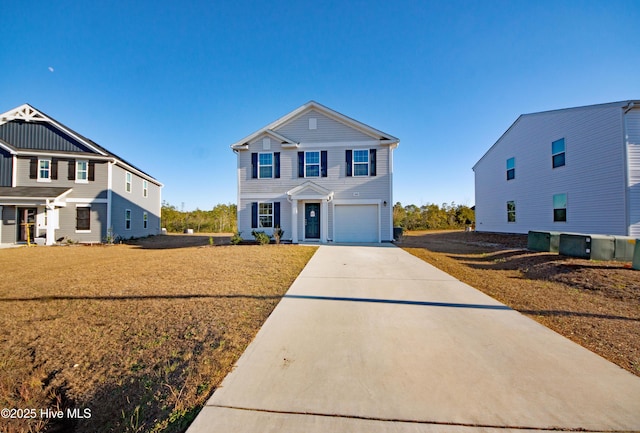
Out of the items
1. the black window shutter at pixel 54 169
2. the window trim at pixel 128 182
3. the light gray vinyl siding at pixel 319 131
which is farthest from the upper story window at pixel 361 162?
the black window shutter at pixel 54 169

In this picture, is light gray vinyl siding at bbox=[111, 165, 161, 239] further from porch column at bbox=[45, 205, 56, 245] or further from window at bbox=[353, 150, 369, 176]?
window at bbox=[353, 150, 369, 176]

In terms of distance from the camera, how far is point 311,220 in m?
15.0

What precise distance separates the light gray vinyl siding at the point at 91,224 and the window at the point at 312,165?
13132 mm

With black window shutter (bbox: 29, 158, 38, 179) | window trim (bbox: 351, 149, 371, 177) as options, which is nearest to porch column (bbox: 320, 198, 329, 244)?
window trim (bbox: 351, 149, 371, 177)

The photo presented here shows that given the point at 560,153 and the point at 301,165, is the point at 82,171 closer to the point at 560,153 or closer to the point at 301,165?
the point at 301,165

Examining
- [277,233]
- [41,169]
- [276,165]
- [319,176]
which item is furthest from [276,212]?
[41,169]

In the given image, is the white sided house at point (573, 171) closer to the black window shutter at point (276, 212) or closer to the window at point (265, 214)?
the black window shutter at point (276, 212)

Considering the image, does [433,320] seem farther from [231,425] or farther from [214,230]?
[214,230]

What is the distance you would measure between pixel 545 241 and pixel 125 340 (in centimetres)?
1332

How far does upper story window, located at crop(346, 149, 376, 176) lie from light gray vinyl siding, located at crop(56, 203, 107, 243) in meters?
15.6

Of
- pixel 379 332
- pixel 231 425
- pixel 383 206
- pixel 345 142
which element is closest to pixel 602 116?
pixel 383 206

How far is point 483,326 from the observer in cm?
392

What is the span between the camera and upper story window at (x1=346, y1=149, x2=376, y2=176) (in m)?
14.8

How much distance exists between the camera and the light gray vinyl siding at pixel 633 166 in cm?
1112
